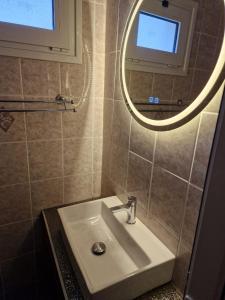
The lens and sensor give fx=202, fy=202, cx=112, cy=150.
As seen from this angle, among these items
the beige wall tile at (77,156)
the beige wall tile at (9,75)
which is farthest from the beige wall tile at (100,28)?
the beige wall tile at (77,156)

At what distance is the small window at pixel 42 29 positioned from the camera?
0.97 m

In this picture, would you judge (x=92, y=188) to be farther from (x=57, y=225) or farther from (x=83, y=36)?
(x=83, y=36)

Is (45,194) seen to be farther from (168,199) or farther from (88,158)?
(168,199)

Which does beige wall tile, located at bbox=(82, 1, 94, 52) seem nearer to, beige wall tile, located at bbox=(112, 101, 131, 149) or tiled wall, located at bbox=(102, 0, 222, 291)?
tiled wall, located at bbox=(102, 0, 222, 291)

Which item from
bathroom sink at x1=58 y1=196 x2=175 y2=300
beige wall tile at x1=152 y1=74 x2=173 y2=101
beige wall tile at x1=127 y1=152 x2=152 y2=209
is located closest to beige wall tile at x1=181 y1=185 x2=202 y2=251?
bathroom sink at x1=58 y1=196 x2=175 y2=300

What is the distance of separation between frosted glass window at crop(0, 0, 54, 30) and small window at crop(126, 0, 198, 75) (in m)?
0.47

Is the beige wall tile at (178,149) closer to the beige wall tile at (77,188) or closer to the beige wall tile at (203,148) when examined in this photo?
the beige wall tile at (203,148)

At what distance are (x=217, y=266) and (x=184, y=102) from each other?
1.63ft

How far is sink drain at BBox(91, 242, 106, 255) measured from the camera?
0.99 m

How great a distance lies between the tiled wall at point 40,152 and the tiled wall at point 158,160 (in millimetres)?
91

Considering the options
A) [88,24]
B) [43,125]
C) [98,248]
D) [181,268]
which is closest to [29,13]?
[88,24]

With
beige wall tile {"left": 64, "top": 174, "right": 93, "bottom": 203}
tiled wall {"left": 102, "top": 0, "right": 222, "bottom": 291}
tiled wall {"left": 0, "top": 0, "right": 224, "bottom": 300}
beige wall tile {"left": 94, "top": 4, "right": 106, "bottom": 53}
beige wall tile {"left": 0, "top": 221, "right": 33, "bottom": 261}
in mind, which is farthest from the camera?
beige wall tile {"left": 64, "top": 174, "right": 93, "bottom": 203}

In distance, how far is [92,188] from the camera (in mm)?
1449

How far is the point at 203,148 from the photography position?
671 mm
